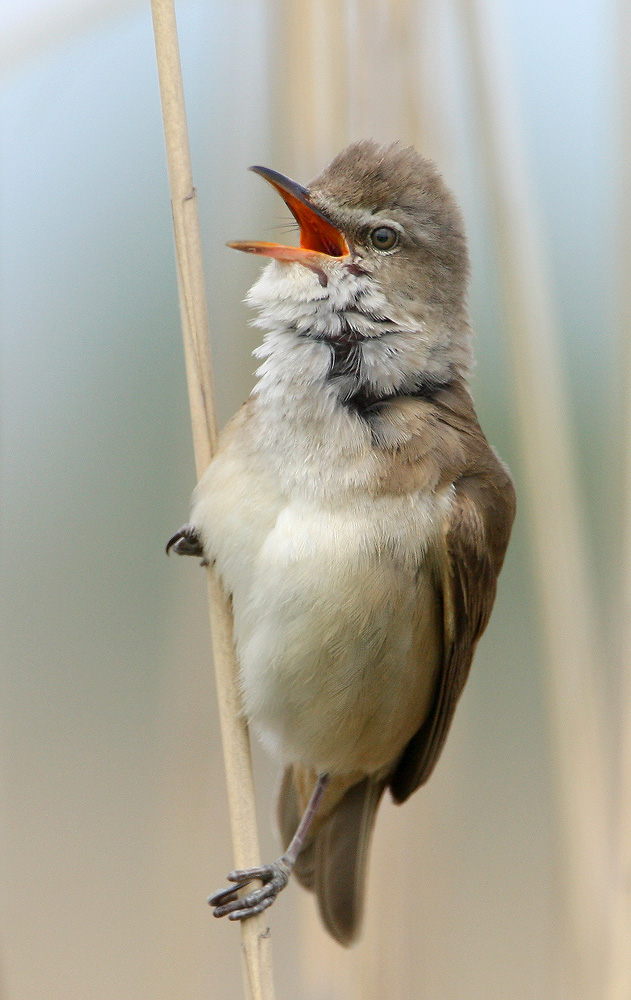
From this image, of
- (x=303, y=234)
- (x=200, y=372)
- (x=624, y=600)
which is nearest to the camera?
(x=200, y=372)

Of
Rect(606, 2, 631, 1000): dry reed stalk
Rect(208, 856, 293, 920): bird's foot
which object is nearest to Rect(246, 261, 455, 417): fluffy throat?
Rect(606, 2, 631, 1000): dry reed stalk

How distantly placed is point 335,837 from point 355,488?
103cm

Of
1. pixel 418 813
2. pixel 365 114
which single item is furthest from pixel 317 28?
pixel 418 813

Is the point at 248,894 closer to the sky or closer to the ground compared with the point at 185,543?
closer to the ground

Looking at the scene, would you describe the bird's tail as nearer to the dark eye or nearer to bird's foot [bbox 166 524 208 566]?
bird's foot [bbox 166 524 208 566]

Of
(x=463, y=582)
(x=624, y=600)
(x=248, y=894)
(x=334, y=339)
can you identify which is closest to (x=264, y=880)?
(x=248, y=894)

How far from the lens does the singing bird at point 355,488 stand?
5.84ft

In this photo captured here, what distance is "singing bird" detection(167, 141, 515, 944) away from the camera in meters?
1.78

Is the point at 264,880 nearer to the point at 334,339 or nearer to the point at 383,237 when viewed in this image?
the point at 334,339

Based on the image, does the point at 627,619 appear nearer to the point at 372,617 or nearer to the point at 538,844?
the point at 372,617

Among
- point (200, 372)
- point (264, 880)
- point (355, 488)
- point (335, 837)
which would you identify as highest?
point (200, 372)

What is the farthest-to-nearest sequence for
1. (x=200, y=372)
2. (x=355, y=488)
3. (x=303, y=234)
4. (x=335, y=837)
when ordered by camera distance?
1. (x=335, y=837)
2. (x=303, y=234)
3. (x=355, y=488)
4. (x=200, y=372)

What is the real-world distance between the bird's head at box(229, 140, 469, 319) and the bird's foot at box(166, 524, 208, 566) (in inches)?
25.7

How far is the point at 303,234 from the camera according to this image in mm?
2008
